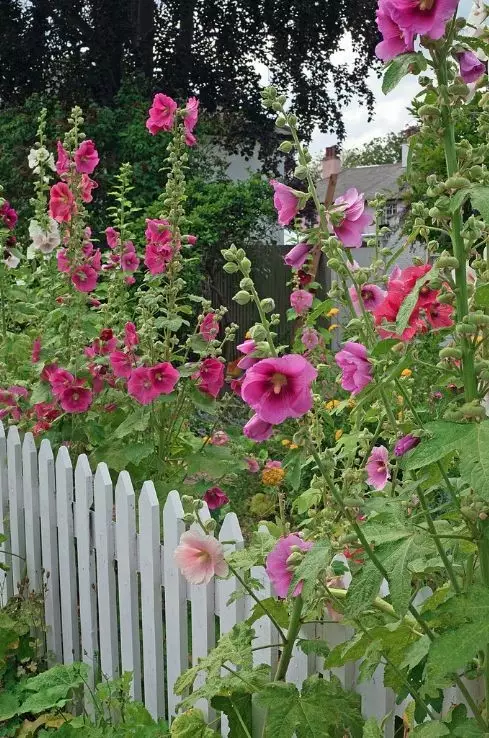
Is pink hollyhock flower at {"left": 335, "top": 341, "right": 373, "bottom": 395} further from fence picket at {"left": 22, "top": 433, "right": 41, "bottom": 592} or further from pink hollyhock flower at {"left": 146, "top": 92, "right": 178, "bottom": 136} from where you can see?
fence picket at {"left": 22, "top": 433, "right": 41, "bottom": 592}

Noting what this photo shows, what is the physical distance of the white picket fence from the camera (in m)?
2.25

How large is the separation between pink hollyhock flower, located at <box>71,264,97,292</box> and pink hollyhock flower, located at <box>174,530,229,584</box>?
201 cm

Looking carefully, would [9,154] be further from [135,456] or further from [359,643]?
[359,643]

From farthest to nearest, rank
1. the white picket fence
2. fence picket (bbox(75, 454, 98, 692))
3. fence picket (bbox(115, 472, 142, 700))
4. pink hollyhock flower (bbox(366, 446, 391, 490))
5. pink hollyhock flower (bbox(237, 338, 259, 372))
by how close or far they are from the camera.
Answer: fence picket (bbox(75, 454, 98, 692))
fence picket (bbox(115, 472, 142, 700))
the white picket fence
pink hollyhock flower (bbox(366, 446, 391, 490))
pink hollyhock flower (bbox(237, 338, 259, 372))

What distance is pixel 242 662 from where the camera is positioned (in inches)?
72.4

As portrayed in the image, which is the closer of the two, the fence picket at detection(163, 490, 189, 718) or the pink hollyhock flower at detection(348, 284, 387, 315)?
the pink hollyhock flower at detection(348, 284, 387, 315)

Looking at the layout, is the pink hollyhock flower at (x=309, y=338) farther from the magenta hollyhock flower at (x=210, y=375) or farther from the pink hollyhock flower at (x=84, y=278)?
the pink hollyhock flower at (x=84, y=278)

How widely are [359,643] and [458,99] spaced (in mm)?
1023

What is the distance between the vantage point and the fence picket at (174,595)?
8.32 feet

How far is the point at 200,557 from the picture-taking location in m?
1.87

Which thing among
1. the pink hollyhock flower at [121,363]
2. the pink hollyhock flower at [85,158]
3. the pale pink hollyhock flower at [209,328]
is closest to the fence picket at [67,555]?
the pink hollyhock flower at [121,363]

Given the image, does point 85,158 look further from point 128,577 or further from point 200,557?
point 200,557

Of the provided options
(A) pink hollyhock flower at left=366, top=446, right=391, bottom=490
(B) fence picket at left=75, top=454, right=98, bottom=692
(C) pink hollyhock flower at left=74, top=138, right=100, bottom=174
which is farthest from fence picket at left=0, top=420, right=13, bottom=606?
(A) pink hollyhock flower at left=366, top=446, right=391, bottom=490

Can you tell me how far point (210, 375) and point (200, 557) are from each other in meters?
1.46
